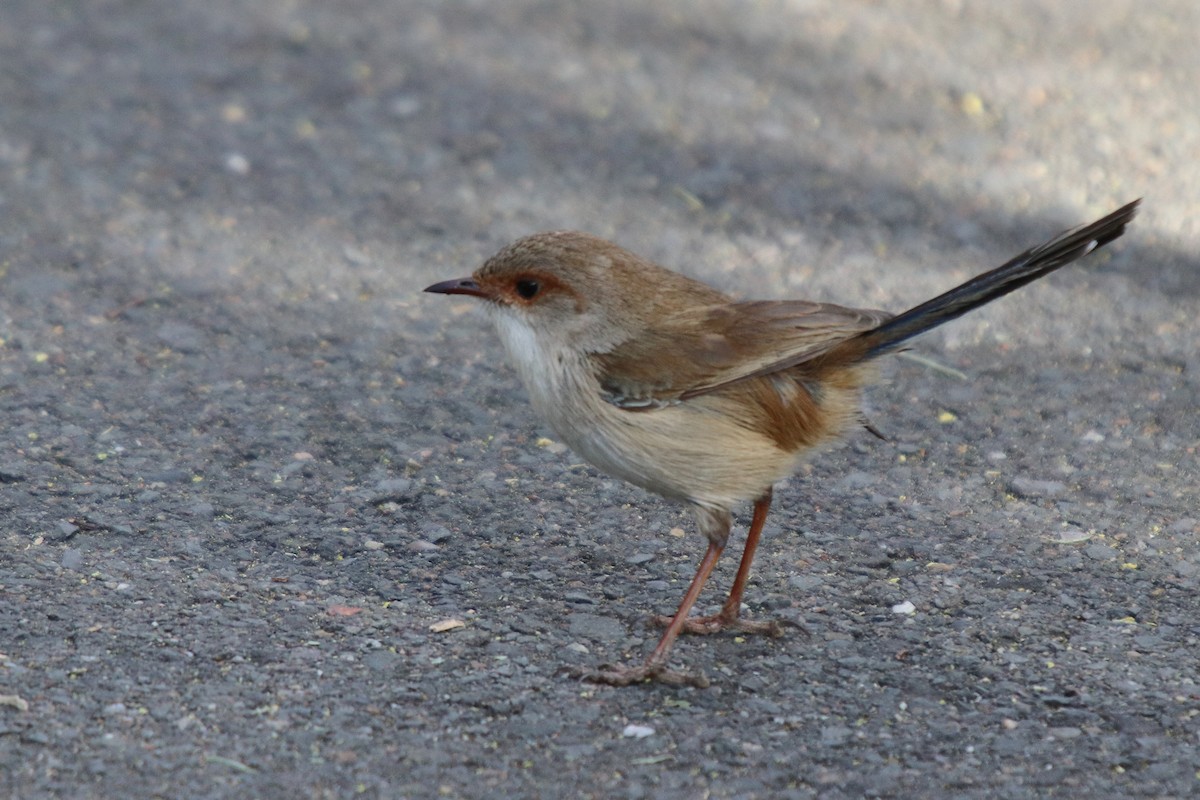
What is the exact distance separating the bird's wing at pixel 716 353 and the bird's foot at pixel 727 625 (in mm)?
744

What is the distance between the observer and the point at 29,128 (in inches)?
323

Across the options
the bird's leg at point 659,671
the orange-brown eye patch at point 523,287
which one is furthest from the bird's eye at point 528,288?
the bird's leg at point 659,671

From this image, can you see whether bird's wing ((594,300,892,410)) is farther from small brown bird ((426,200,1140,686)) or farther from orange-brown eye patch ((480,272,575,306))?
orange-brown eye patch ((480,272,575,306))

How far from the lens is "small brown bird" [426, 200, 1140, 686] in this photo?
4.50 meters

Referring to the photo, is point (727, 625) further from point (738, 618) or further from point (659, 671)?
point (659, 671)

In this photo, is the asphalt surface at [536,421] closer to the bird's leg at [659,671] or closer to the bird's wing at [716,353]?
the bird's leg at [659,671]

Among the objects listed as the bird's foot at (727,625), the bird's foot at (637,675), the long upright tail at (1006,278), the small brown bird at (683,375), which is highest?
the long upright tail at (1006,278)

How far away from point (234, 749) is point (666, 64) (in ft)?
20.7

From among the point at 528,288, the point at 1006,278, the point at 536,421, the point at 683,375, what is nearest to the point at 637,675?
the point at 683,375

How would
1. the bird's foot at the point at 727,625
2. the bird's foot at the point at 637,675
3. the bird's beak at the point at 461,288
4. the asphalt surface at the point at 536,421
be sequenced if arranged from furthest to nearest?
the bird's beak at the point at 461,288 → the bird's foot at the point at 727,625 → the bird's foot at the point at 637,675 → the asphalt surface at the point at 536,421

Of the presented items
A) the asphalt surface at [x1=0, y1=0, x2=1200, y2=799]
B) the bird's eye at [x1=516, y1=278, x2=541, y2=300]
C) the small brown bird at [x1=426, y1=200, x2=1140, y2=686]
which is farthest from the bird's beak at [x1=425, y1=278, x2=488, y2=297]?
the asphalt surface at [x1=0, y1=0, x2=1200, y2=799]

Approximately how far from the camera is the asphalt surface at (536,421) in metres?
4.07

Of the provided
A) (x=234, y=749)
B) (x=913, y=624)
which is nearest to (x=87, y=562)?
(x=234, y=749)

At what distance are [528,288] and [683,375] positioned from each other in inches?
24.3
